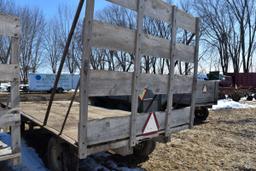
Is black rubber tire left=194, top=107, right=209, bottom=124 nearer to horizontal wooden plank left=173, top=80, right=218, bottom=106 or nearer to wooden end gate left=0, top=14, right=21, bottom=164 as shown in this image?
horizontal wooden plank left=173, top=80, right=218, bottom=106

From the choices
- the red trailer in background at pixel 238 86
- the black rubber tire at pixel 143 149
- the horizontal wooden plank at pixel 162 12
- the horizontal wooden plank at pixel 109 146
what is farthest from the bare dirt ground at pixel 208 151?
the red trailer in background at pixel 238 86

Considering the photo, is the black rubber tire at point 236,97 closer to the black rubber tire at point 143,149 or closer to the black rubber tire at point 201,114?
the black rubber tire at point 201,114

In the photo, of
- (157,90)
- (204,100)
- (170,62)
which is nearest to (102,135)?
(157,90)

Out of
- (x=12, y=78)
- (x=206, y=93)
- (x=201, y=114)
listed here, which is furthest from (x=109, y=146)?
(x=201, y=114)

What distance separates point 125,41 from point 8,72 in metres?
1.27

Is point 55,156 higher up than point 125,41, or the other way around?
point 125,41

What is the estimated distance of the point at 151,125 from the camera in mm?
3564

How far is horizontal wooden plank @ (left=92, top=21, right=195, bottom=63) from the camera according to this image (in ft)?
8.91

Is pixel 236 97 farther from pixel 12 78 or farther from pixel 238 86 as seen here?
pixel 12 78

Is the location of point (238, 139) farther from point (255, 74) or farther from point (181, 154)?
point (255, 74)

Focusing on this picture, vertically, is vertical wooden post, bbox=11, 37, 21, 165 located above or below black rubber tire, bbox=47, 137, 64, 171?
above

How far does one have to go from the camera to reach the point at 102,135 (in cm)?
293

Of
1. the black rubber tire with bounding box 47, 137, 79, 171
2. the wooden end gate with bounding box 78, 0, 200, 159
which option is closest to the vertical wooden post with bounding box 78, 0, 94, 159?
the wooden end gate with bounding box 78, 0, 200, 159

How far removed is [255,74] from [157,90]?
846 inches
